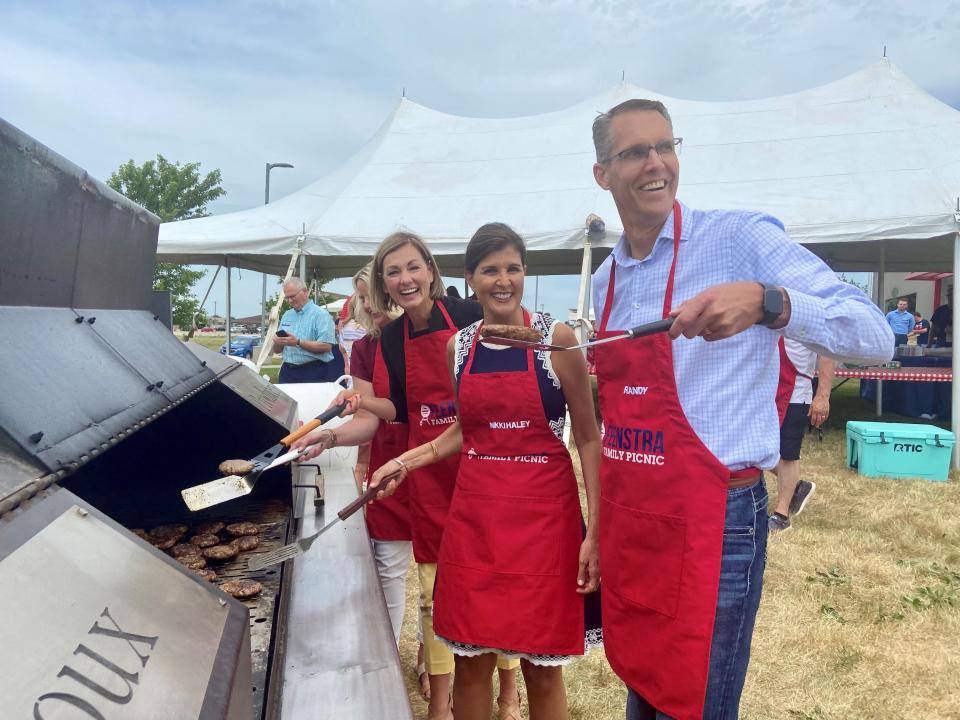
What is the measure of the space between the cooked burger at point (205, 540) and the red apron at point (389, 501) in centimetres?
61

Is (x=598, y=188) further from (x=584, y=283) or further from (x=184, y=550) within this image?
(x=184, y=550)

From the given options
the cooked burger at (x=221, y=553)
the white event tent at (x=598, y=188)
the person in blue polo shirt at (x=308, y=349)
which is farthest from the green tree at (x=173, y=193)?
the cooked burger at (x=221, y=553)

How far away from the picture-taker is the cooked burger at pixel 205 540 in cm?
196

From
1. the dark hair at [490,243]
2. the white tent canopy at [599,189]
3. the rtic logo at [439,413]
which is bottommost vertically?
the rtic logo at [439,413]

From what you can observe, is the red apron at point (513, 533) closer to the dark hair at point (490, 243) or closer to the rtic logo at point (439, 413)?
the dark hair at point (490, 243)

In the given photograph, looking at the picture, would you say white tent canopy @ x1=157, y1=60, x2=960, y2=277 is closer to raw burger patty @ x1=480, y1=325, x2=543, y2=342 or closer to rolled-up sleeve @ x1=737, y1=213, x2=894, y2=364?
raw burger patty @ x1=480, y1=325, x2=543, y2=342

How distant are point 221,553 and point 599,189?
746cm

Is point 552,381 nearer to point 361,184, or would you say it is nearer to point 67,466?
point 67,466

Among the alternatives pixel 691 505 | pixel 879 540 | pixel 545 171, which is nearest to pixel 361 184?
pixel 545 171

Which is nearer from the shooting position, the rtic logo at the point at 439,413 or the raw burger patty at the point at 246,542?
the raw burger patty at the point at 246,542

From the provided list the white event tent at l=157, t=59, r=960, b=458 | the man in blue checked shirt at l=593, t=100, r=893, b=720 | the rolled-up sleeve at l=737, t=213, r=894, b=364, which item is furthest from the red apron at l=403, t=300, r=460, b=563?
the white event tent at l=157, t=59, r=960, b=458

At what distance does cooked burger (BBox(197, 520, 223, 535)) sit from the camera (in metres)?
2.10

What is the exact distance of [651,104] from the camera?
143 centimetres

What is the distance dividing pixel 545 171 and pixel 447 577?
7.72m
